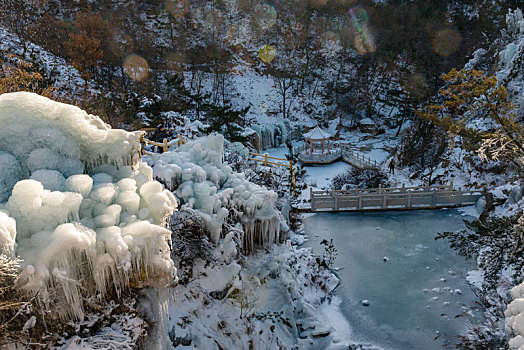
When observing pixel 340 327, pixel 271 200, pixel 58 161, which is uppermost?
pixel 58 161

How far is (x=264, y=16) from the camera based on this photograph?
45.9 m

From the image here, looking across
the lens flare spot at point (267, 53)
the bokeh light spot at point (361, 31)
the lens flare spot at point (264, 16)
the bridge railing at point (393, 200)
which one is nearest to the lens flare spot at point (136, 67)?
the lens flare spot at point (267, 53)

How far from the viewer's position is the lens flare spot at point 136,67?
3575 centimetres

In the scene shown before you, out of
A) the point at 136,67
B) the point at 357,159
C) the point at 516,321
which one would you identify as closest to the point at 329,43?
the point at 136,67

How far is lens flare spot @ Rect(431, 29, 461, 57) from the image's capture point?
39669 mm

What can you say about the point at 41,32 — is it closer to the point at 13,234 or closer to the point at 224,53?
the point at 224,53

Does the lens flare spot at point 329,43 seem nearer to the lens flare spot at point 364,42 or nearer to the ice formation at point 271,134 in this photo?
the lens flare spot at point 364,42

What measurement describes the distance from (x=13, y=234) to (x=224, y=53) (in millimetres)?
39469

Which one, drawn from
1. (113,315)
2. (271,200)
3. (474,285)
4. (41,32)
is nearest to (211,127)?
(271,200)

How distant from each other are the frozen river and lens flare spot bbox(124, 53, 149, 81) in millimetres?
27004

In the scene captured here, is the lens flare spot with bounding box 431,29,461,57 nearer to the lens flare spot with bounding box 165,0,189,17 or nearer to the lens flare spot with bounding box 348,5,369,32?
the lens flare spot with bounding box 348,5,369,32

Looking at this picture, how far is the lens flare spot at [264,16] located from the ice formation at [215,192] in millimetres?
39413

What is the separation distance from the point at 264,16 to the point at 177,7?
10.6 meters

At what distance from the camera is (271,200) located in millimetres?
8711
